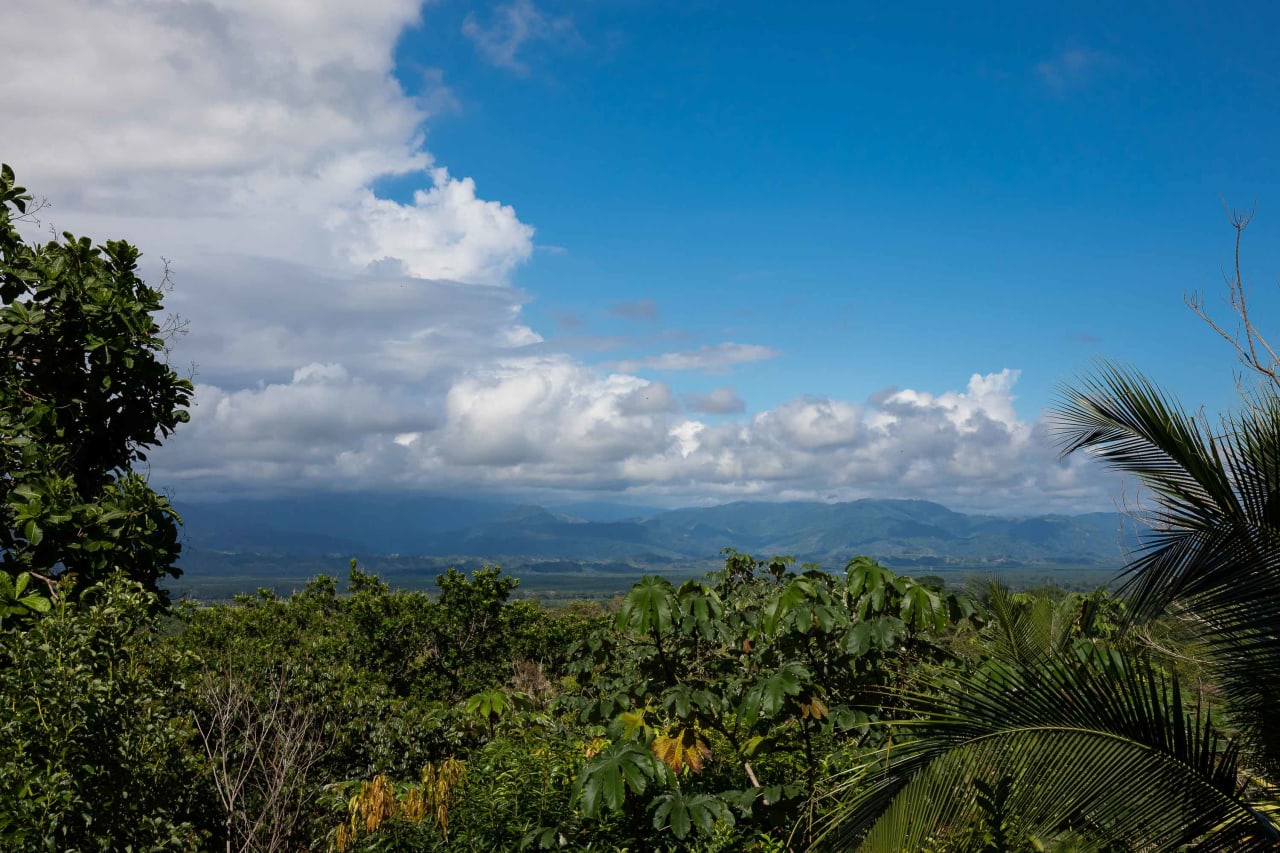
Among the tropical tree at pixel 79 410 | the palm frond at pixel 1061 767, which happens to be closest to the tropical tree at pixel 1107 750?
the palm frond at pixel 1061 767

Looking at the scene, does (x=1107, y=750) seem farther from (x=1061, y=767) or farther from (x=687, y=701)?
(x=687, y=701)

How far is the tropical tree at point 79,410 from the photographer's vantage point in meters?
4.88

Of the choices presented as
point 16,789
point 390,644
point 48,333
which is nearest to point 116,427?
point 48,333

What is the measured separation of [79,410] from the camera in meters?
5.55

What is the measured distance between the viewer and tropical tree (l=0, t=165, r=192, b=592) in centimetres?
488

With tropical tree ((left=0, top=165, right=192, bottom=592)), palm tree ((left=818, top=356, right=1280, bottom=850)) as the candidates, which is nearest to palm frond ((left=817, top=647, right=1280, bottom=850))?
palm tree ((left=818, top=356, right=1280, bottom=850))

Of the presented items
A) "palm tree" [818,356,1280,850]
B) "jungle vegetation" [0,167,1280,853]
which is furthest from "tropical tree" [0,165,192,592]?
"palm tree" [818,356,1280,850]

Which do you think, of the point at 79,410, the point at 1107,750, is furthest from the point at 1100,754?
the point at 79,410

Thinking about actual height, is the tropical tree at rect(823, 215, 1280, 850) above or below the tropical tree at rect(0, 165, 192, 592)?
below

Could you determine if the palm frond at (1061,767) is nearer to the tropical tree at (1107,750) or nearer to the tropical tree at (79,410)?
the tropical tree at (1107,750)

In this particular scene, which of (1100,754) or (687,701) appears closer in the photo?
(1100,754)

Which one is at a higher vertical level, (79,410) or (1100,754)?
(79,410)

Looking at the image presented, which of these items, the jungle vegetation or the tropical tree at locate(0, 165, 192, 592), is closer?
the jungle vegetation

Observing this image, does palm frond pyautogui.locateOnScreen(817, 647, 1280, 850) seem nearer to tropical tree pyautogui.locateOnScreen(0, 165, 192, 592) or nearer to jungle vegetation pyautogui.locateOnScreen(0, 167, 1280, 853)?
jungle vegetation pyautogui.locateOnScreen(0, 167, 1280, 853)
